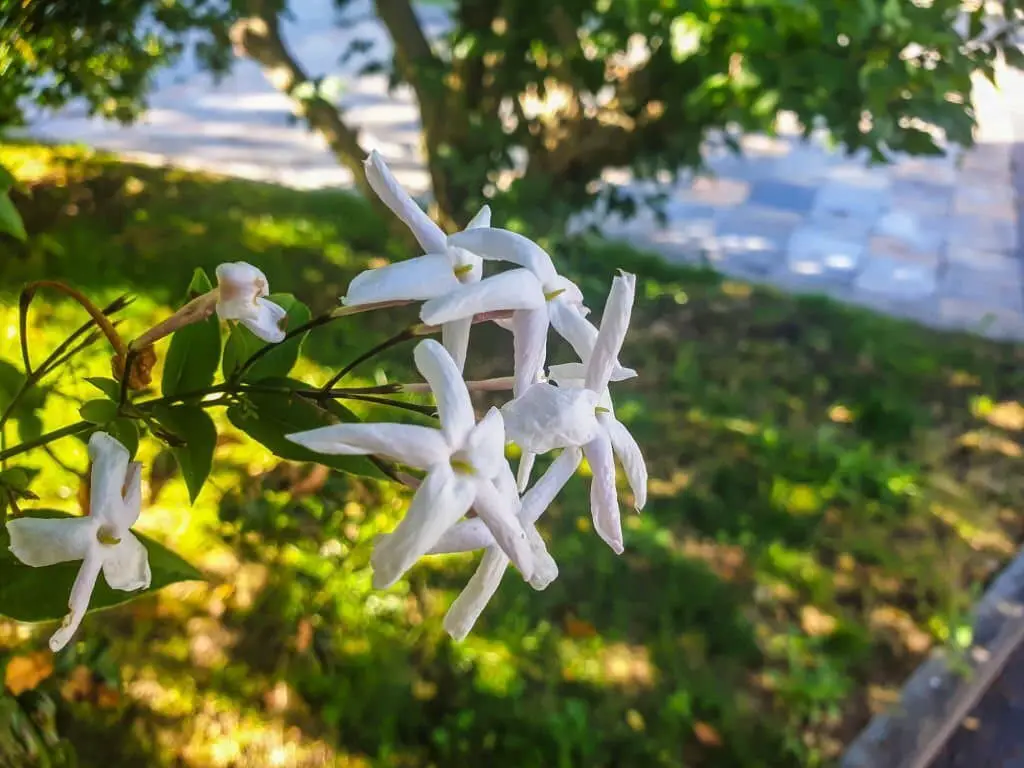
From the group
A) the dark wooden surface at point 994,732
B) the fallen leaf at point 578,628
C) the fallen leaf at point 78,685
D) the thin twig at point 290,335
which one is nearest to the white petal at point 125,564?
the thin twig at point 290,335

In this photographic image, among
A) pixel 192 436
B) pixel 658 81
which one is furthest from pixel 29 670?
pixel 658 81

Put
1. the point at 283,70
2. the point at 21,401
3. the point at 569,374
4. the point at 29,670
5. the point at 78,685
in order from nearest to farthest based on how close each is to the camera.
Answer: the point at 569,374
the point at 21,401
the point at 29,670
the point at 78,685
the point at 283,70

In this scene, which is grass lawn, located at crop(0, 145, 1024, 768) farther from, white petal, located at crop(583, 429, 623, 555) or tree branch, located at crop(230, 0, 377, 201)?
white petal, located at crop(583, 429, 623, 555)

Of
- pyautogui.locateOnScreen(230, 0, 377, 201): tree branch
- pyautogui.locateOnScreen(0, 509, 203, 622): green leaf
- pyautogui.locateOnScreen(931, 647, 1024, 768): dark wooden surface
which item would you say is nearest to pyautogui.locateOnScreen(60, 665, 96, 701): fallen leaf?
pyautogui.locateOnScreen(0, 509, 203, 622): green leaf

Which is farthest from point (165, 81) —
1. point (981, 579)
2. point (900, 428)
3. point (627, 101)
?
point (981, 579)

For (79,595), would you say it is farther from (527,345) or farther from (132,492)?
(527,345)

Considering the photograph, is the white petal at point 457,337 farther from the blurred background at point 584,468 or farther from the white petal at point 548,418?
the blurred background at point 584,468
